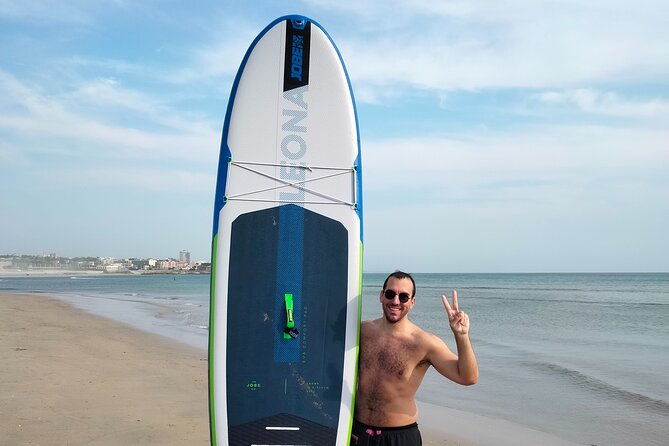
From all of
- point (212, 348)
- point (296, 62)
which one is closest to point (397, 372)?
point (212, 348)

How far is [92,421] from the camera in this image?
529cm

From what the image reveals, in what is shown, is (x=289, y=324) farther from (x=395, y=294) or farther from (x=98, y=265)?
(x=98, y=265)

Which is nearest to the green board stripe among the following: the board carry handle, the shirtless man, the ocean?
the board carry handle

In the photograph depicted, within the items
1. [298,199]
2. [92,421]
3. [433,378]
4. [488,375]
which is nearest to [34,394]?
[92,421]

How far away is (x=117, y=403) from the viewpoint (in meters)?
6.05

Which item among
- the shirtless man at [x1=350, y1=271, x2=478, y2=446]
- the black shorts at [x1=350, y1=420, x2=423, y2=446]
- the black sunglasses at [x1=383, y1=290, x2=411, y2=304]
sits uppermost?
the black sunglasses at [x1=383, y1=290, x2=411, y2=304]

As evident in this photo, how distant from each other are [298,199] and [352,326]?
0.89 m

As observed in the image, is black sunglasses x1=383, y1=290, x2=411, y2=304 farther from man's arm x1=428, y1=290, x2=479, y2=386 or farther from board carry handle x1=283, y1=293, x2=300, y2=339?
board carry handle x1=283, y1=293, x2=300, y2=339

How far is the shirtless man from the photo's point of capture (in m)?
2.95

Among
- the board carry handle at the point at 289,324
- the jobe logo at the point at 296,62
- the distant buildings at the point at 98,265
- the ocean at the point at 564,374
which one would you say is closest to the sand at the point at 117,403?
the ocean at the point at 564,374

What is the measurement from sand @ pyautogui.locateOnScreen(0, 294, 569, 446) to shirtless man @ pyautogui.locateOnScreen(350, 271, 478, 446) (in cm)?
243

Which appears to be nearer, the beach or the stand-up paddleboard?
the stand-up paddleboard

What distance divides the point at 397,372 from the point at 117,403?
161 inches

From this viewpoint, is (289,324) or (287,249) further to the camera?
(287,249)
